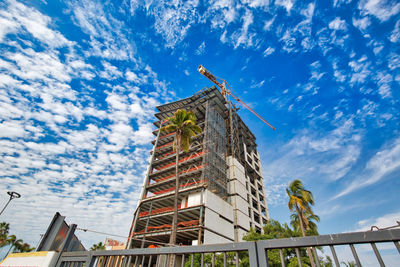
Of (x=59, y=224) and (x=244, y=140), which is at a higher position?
(x=244, y=140)

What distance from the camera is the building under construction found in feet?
95.9

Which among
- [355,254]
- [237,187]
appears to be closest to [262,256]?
[355,254]

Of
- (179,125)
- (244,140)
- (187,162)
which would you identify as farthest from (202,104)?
(179,125)

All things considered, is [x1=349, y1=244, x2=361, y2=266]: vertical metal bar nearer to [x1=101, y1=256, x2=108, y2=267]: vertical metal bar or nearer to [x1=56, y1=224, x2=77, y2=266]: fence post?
[x1=101, y1=256, x2=108, y2=267]: vertical metal bar

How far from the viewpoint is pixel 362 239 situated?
73.7 inches

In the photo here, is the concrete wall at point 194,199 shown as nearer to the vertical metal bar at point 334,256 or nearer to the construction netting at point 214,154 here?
the construction netting at point 214,154

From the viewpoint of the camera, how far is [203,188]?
30.2 m

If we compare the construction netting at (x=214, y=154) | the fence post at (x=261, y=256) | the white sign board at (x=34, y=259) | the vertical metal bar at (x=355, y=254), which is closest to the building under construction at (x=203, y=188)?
the construction netting at (x=214, y=154)

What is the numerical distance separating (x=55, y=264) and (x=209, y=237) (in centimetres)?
2499

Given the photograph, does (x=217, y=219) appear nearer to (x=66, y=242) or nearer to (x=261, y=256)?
(x=66, y=242)

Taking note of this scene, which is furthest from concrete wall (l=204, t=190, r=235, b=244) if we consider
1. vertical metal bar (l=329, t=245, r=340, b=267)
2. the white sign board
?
vertical metal bar (l=329, t=245, r=340, b=267)

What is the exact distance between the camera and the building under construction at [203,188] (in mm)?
29234

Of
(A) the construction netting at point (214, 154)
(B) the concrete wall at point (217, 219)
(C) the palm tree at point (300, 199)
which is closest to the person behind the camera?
(C) the palm tree at point (300, 199)

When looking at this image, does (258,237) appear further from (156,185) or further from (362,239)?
(362,239)
